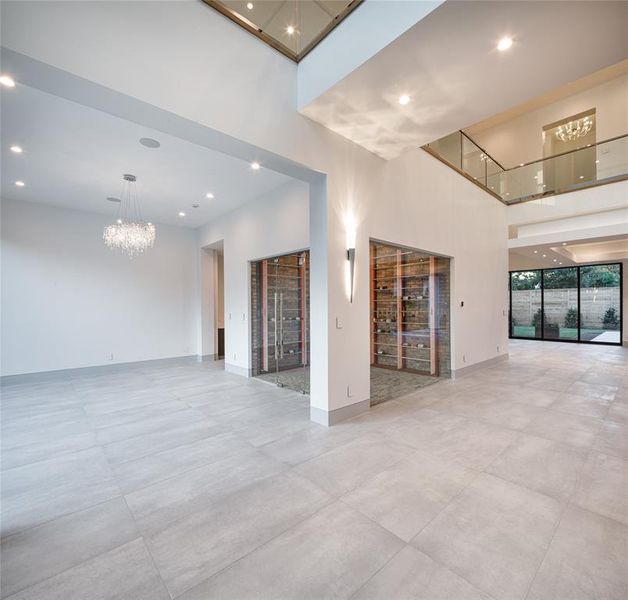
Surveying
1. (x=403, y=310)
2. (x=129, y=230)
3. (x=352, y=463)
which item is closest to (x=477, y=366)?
(x=403, y=310)

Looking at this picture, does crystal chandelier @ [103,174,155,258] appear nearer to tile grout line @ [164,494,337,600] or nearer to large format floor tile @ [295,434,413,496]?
large format floor tile @ [295,434,413,496]

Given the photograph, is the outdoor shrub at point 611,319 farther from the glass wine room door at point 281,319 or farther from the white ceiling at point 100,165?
the white ceiling at point 100,165

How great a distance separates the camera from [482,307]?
22.5ft

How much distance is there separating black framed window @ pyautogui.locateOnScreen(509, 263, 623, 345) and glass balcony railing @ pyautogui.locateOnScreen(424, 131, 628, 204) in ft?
17.7

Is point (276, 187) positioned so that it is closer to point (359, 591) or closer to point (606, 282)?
point (359, 591)

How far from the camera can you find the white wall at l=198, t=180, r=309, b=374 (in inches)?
208

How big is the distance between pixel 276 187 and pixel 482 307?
5203 mm

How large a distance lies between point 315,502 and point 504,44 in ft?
12.7

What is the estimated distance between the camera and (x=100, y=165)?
15.0 feet

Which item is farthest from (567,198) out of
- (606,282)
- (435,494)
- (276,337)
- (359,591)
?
(359,591)

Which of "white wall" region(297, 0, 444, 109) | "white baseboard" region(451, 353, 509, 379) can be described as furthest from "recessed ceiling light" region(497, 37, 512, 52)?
"white baseboard" region(451, 353, 509, 379)

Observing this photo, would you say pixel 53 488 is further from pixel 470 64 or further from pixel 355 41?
pixel 470 64

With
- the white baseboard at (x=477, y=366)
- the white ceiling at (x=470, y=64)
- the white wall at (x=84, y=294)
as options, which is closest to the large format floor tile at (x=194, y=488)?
the white ceiling at (x=470, y=64)

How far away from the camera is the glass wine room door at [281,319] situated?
224 inches
